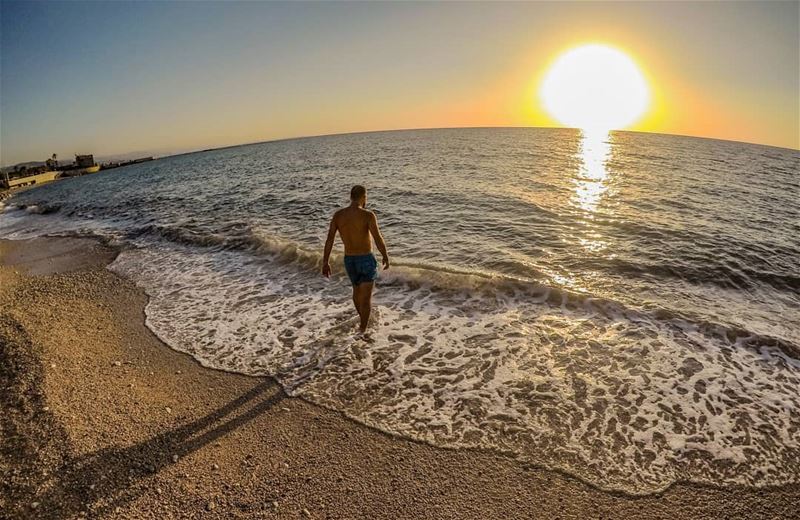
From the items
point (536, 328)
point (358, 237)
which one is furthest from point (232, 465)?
point (536, 328)

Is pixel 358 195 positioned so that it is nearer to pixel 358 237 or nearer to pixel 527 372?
pixel 358 237

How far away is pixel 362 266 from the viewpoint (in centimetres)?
638

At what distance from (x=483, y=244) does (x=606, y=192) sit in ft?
46.1

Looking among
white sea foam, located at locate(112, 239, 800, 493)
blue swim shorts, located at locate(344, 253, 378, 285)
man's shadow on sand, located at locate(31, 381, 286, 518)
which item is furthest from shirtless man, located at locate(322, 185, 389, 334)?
man's shadow on sand, located at locate(31, 381, 286, 518)

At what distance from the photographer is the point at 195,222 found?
1820 centimetres

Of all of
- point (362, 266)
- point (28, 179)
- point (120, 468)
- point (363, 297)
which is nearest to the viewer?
point (120, 468)

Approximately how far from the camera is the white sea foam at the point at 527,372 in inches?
181

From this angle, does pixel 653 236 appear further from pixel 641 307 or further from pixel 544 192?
pixel 544 192

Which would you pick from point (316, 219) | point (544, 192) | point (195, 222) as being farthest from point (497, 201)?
point (195, 222)

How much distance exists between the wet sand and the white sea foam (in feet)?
1.03

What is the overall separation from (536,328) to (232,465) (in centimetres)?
555

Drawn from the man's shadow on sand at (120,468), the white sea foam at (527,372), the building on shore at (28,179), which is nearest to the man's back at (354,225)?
the white sea foam at (527,372)

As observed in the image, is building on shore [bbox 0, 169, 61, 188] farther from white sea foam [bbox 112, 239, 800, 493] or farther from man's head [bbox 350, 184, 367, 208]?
man's head [bbox 350, 184, 367, 208]

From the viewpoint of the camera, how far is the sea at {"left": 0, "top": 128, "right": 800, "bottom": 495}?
480 cm
